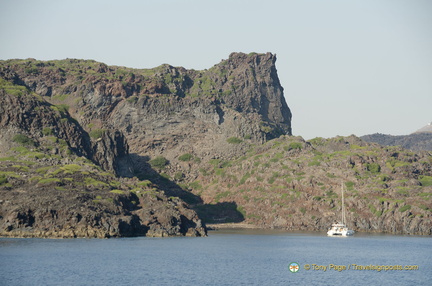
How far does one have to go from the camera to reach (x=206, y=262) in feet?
340

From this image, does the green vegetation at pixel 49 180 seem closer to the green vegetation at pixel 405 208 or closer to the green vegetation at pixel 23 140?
the green vegetation at pixel 23 140

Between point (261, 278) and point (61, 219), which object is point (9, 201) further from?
point (261, 278)

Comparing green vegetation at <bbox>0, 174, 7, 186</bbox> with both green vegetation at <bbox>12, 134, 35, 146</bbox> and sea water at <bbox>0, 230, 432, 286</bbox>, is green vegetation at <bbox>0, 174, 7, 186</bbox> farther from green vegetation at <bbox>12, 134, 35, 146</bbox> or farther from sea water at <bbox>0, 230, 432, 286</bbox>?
green vegetation at <bbox>12, 134, 35, 146</bbox>

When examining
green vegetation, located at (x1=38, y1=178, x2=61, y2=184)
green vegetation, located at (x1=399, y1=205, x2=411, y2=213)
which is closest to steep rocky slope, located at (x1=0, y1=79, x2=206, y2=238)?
green vegetation, located at (x1=38, y1=178, x2=61, y2=184)

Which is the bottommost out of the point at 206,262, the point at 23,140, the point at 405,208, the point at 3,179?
the point at 206,262

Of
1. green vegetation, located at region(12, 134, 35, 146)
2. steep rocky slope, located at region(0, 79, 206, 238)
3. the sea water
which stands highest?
green vegetation, located at region(12, 134, 35, 146)

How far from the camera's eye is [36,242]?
12500cm

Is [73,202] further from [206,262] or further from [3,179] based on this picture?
[206,262]

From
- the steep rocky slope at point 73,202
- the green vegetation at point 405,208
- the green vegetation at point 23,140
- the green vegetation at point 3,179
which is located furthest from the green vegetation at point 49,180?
the green vegetation at point 405,208

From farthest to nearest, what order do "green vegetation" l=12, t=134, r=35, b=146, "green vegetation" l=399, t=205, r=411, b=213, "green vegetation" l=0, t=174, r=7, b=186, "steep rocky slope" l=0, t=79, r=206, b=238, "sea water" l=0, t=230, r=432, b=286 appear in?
1. "green vegetation" l=12, t=134, r=35, b=146
2. "green vegetation" l=399, t=205, r=411, b=213
3. "green vegetation" l=0, t=174, r=7, b=186
4. "steep rocky slope" l=0, t=79, r=206, b=238
5. "sea water" l=0, t=230, r=432, b=286

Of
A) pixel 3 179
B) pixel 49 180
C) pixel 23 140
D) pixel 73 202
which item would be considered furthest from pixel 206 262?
pixel 23 140

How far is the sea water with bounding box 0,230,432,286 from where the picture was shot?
273ft

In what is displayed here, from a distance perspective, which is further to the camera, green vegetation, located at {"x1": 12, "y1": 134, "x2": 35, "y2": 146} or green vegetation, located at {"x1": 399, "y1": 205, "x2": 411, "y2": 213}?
green vegetation, located at {"x1": 12, "y1": 134, "x2": 35, "y2": 146}

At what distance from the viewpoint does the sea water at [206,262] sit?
83250 millimetres
